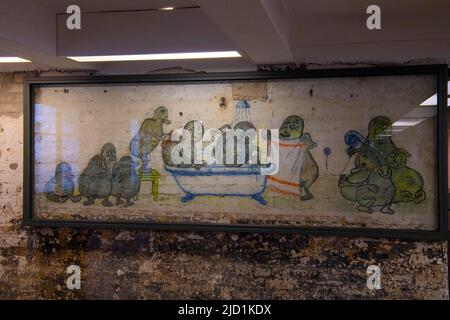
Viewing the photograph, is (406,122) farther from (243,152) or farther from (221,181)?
(221,181)

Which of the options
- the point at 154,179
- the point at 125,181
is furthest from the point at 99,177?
the point at 154,179

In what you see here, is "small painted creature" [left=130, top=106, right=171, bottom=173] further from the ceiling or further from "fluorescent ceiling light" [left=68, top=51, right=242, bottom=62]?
the ceiling

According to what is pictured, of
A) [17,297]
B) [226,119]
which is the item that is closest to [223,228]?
[226,119]

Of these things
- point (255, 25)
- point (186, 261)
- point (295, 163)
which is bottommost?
point (186, 261)

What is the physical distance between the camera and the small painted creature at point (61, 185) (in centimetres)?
344

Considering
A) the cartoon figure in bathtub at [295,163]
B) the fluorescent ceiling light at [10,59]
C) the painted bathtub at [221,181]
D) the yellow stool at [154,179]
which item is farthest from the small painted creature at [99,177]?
the cartoon figure in bathtub at [295,163]

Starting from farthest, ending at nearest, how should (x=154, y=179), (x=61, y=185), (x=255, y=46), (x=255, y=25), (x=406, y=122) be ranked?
1. (x=61, y=185)
2. (x=154, y=179)
3. (x=406, y=122)
4. (x=255, y=46)
5. (x=255, y=25)

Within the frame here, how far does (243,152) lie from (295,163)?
0.38m

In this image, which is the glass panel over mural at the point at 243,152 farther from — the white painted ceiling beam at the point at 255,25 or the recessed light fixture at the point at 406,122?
the white painted ceiling beam at the point at 255,25

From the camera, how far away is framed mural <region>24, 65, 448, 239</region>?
2.98 metres

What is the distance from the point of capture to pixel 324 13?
2881 mm

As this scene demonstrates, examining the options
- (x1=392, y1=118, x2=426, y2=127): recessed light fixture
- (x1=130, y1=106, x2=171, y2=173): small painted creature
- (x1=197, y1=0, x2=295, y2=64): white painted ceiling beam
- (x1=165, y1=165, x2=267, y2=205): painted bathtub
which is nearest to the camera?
(x1=197, y1=0, x2=295, y2=64): white painted ceiling beam

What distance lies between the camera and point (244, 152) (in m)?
3.22

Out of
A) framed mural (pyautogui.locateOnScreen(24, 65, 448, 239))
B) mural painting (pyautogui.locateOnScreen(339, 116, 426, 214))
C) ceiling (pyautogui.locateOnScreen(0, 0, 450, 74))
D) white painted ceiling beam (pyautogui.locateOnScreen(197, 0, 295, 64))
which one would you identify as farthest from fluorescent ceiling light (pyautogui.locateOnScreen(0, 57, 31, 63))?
mural painting (pyautogui.locateOnScreen(339, 116, 426, 214))
